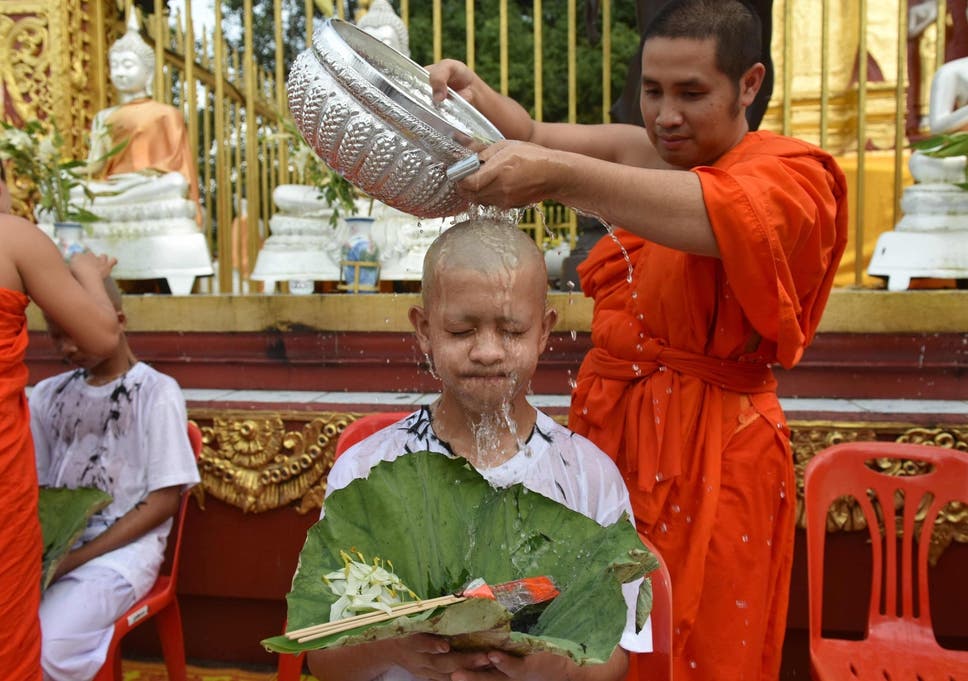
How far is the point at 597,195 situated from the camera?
134cm

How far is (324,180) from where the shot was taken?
13.4ft

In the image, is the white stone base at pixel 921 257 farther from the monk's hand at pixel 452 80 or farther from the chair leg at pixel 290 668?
the chair leg at pixel 290 668

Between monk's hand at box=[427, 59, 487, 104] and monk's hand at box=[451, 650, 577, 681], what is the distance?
997 mm

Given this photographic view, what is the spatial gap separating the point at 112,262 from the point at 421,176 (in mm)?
1542

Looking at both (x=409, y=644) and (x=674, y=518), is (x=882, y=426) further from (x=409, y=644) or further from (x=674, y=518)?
(x=409, y=644)

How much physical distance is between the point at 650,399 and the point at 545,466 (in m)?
0.33

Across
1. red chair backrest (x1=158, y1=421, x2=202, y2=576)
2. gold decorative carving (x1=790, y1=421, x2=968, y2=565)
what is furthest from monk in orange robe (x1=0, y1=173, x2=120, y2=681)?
gold decorative carving (x1=790, y1=421, x2=968, y2=565)

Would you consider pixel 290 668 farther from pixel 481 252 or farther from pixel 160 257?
pixel 160 257

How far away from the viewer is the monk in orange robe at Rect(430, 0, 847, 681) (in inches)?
54.0

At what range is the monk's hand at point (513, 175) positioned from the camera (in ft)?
4.09

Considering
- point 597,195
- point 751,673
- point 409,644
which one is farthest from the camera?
point 751,673

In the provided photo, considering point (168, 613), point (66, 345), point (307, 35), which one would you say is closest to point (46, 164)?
point (307, 35)

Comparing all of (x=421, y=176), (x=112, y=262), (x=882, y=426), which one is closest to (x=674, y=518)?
(x=421, y=176)

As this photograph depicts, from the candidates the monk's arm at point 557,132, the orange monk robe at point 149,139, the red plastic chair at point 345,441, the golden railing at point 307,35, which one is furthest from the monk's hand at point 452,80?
the orange monk robe at point 149,139
